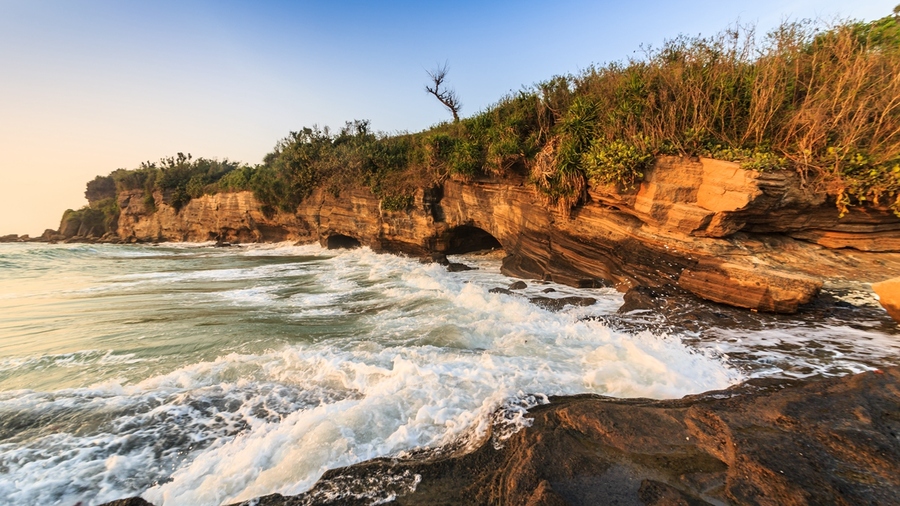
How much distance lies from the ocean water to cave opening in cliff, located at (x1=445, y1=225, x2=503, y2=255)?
7.83 meters

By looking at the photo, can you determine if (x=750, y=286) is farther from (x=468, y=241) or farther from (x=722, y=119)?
(x=468, y=241)

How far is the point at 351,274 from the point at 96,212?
143 feet

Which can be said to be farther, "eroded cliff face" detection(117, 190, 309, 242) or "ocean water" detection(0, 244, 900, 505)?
"eroded cliff face" detection(117, 190, 309, 242)

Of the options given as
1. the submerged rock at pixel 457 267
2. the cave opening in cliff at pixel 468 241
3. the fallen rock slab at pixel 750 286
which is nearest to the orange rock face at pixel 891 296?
the fallen rock slab at pixel 750 286

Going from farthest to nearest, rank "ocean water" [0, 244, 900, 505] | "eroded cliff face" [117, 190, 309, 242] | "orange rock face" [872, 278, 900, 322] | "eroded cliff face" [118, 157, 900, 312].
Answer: "eroded cliff face" [117, 190, 309, 242] < "eroded cliff face" [118, 157, 900, 312] < "orange rock face" [872, 278, 900, 322] < "ocean water" [0, 244, 900, 505]

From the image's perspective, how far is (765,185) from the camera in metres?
6.85

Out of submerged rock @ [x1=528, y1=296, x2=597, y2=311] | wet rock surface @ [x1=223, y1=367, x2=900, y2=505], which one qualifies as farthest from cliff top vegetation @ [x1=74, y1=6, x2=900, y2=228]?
wet rock surface @ [x1=223, y1=367, x2=900, y2=505]

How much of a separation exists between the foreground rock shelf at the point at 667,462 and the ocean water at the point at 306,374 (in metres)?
0.35

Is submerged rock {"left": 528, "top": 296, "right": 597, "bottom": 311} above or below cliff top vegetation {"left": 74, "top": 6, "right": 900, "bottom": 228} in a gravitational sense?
below

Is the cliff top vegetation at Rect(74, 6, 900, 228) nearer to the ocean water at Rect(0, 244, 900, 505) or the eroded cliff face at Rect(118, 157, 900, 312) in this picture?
the eroded cliff face at Rect(118, 157, 900, 312)

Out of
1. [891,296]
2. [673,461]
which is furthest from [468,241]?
[673,461]

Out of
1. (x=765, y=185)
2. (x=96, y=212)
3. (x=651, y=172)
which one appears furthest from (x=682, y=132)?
(x=96, y=212)

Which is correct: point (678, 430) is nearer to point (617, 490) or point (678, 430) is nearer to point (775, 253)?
point (617, 490)

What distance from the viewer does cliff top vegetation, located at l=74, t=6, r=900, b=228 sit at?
6.62 metres
